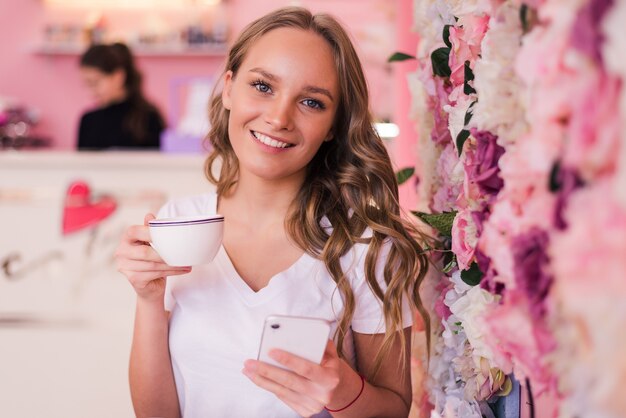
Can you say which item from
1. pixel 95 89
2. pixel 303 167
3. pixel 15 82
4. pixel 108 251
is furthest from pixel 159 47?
pixel 303 167

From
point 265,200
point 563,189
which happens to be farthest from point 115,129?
point 563,189

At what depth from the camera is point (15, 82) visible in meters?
5.55

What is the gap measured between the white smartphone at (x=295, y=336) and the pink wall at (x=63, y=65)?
460 centimetres

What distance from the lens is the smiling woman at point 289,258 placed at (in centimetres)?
134

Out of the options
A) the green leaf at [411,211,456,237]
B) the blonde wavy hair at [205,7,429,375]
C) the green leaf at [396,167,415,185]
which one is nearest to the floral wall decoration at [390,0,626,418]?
the green leaf at [411,211,456,237]

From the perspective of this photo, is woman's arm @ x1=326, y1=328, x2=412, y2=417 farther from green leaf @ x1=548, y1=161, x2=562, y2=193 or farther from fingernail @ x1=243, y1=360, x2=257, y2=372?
green leaf @ x1=548, y1=161, x2=562, y2=193

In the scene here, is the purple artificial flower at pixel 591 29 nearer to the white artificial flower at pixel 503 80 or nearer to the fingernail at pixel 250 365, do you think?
the white artificial flower at pixel 503 80

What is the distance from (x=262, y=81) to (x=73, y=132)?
4.64 m

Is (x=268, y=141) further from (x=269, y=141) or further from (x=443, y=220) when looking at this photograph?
(x=443, y=220)

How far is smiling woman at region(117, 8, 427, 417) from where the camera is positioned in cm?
134

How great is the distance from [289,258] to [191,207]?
25 cm

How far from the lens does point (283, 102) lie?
51.6 inches

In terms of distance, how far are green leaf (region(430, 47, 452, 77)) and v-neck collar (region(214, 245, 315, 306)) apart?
0.43 meters

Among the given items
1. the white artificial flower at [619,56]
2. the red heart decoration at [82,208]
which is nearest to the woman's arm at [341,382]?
the white artificial flower at [619,56]
